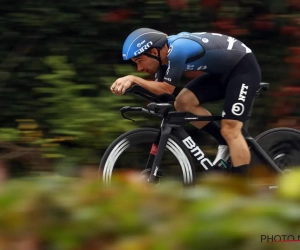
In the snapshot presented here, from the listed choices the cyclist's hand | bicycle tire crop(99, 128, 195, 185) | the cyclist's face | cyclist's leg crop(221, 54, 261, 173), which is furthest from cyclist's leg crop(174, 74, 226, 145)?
the cyclist's hand

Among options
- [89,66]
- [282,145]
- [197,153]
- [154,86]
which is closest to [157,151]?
[197,153]

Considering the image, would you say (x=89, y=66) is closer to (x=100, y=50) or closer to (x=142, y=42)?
(x=100, y=50)

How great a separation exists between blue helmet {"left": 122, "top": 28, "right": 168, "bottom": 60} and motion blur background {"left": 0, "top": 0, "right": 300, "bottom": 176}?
77.1 inches

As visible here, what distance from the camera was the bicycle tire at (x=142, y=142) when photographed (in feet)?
19.3

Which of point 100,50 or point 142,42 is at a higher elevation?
point 142,42

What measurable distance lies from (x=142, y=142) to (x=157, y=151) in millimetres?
166

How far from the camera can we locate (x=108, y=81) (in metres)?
8.02

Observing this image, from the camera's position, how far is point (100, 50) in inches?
324

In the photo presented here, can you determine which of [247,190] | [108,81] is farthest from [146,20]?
[247,190]

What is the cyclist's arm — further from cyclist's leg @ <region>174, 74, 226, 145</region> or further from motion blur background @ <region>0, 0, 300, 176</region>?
motion blur background @ <region>0, 0, 300, 176</region>

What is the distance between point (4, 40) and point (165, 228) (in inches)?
244

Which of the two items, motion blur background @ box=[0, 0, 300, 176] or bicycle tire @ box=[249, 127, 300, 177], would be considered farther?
motion blur background @ box=[0, 0, 300, 176]

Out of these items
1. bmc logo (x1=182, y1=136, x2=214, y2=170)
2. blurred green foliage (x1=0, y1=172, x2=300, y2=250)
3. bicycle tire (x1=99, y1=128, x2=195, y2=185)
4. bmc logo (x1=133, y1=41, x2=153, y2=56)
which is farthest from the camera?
bmc logo (x1=182, y1=136, x2=214, y2=170)

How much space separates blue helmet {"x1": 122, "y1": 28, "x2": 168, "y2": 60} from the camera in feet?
18.9
